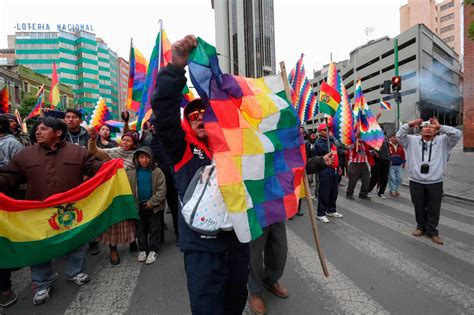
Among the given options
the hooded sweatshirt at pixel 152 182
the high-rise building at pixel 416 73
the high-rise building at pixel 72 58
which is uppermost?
the high-rise building at pixel 72 58

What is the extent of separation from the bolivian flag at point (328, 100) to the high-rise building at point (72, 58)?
75749 mm

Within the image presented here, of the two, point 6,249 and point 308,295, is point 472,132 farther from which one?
point 6,249

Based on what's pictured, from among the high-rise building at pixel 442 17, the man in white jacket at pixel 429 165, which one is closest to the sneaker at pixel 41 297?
the man in white jacket at pixel 429 165

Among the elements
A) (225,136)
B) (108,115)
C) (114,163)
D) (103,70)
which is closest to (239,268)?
(225,136)

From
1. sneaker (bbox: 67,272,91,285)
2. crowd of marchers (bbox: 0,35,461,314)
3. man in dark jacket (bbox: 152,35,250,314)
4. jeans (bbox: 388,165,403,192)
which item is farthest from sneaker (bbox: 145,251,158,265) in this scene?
jeans (bbox: 388,165,403,192)

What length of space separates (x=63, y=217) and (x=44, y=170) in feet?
1.94

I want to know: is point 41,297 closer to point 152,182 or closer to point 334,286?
point 152,182

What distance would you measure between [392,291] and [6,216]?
416 centimetres

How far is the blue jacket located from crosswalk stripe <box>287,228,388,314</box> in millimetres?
1637

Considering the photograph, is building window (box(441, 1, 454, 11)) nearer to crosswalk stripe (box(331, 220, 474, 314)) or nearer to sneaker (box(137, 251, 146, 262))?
crosswalk stripe (box(331, 220, 474, 314))

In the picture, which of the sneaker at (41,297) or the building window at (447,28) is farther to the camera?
the building window at (447,28)

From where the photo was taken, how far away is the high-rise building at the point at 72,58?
70.1 meters

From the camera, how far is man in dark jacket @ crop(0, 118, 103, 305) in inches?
119

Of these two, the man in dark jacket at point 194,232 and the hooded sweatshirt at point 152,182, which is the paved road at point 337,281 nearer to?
the hooded sweatshirt at point 152,182
